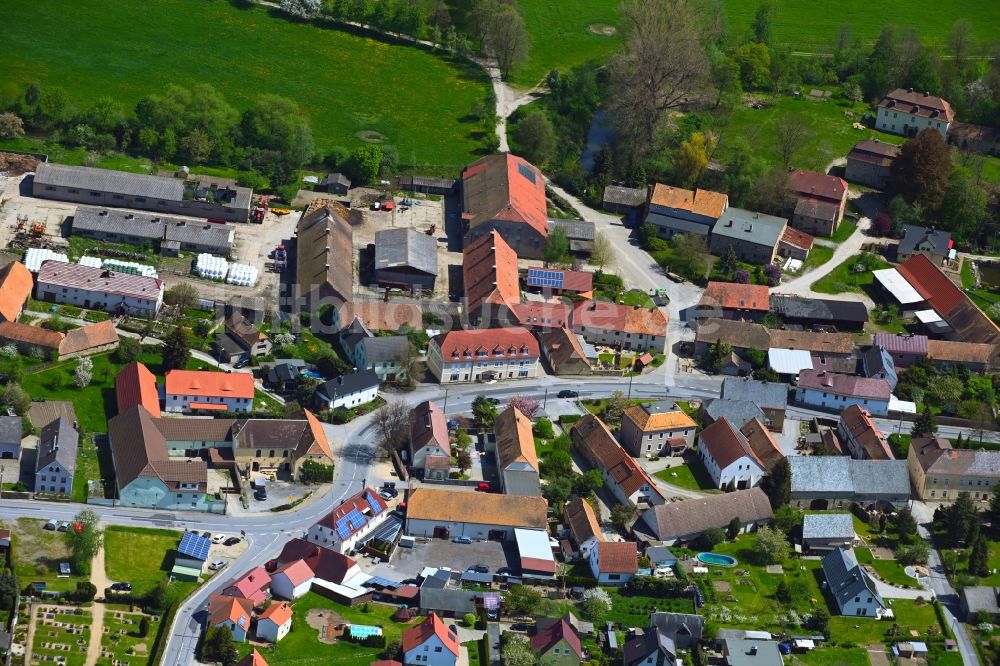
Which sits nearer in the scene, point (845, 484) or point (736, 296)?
point (845, 484)

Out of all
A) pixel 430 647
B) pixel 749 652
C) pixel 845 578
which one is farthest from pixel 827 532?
pixel 430 647

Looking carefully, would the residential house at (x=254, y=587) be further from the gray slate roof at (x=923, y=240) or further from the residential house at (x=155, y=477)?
the gray slate roof at (x=923, y=240)

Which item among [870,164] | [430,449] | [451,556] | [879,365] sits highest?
[870,164]

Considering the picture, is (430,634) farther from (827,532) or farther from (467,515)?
(827,532)

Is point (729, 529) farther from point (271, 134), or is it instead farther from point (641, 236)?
point (271, 134)

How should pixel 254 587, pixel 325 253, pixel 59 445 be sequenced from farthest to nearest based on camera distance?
pixel 325 253 → pixel 59 445 → pixel 254 587

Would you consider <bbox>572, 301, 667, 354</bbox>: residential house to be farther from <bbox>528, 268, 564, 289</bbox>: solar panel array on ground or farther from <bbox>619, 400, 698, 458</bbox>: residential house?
<bbox>619, 400, 698, 458</bbox>: residential house

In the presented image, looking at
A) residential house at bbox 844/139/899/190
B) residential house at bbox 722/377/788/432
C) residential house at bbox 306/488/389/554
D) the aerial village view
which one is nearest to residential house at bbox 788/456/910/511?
the aerial village view
